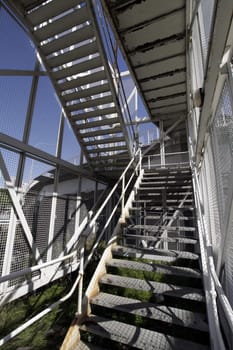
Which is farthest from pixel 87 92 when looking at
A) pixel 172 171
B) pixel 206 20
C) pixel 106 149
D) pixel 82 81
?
pixel 172 171

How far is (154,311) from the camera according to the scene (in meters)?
1.84

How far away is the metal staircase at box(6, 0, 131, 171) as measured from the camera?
285 centimetres

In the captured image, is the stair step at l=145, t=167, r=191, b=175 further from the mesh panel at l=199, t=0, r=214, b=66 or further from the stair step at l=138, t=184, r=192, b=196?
the mesh panel at l=199, t=0, r=214, b=66

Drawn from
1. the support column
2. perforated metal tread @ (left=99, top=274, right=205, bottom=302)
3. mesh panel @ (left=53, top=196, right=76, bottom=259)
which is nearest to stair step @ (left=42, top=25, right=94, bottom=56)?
mesh panel @ (left=53, top=196, right=76, bottom=259)

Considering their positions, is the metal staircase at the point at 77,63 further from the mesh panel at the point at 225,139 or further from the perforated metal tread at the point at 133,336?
the perforated metal tread at the point at 133,336

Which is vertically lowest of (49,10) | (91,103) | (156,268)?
(156,268)

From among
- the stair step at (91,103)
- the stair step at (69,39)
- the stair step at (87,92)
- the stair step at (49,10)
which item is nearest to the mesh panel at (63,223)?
the stair step at (91,103)

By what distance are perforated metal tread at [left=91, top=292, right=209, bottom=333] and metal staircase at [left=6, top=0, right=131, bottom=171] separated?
118 inches

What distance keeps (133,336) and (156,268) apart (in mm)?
737

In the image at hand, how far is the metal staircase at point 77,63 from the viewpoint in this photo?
285 centimetres

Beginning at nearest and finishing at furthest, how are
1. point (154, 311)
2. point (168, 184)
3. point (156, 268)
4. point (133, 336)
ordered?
point (133, 336) < point (154, 311) < point (156, 268) < point (168, 184)

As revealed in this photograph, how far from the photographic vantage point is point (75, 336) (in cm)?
178

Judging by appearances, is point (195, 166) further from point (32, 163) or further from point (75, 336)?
point (75, 336)

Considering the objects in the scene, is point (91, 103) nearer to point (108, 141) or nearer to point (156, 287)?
point (108, 141)
